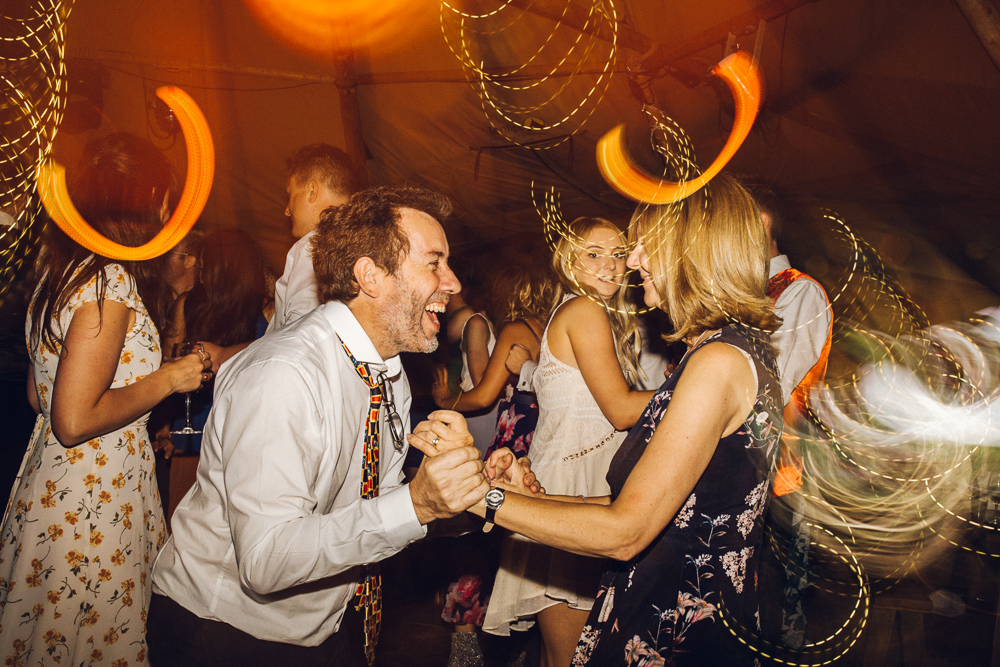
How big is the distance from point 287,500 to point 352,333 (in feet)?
1.85

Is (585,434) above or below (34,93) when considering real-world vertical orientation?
below

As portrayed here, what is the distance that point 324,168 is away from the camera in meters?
2.89

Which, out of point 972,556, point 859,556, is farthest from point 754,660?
point 972,556

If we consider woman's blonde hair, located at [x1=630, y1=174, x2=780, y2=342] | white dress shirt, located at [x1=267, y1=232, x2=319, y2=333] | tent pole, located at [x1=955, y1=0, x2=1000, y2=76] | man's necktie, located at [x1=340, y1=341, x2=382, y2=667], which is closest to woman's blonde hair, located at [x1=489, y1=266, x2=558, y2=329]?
white dress shirt, located at [x1=267, y1=232, x2=319, y2=333]

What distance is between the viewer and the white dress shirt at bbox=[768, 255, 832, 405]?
3016mm

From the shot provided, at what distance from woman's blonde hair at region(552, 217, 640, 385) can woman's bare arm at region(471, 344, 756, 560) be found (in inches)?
47.2

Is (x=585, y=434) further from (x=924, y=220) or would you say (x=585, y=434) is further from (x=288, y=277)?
(x=924, y=220)

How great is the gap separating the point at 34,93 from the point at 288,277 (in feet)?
22.2

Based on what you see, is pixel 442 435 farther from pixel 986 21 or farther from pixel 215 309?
pixel 986 21

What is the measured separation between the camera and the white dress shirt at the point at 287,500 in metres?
1.28

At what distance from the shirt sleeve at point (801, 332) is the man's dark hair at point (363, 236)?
2049mm

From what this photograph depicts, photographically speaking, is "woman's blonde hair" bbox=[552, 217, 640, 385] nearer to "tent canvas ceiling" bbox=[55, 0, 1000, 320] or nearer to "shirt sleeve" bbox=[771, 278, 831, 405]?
"tent canvas ceiling" bbox=[55, 0, 1000, 320]

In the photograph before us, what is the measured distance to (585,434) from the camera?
258cm

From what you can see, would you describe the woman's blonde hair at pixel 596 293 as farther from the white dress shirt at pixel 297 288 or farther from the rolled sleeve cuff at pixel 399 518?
the rolled sleeve cuff at pixel 399 518
